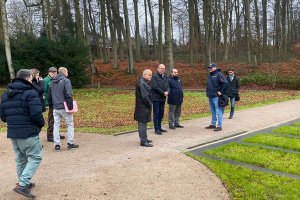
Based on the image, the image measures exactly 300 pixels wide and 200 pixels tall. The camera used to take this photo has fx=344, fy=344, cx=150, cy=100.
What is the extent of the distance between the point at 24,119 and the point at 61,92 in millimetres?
2654

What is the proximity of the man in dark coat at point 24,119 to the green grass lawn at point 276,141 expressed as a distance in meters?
5.23

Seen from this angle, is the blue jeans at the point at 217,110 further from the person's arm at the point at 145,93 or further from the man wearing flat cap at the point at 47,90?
the man wearing flat cap at the point at 47,90

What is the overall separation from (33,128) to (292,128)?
24.2 ft

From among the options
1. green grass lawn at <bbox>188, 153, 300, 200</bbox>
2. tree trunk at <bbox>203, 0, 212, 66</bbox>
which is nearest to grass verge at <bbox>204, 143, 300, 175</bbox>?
green grass lawn at <bbox>188, 153, 300, 200</bbox>

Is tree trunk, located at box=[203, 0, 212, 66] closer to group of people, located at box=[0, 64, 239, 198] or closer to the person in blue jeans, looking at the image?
group of people, located at box=[0, 64, 239, 198]

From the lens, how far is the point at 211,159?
6.98 meters

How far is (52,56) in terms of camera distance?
2595 centimetres

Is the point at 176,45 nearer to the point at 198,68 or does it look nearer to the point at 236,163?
the point at 198,68

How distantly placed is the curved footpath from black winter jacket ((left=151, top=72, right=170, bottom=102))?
1.06m

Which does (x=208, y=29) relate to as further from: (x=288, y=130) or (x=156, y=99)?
(x=156, y=99)

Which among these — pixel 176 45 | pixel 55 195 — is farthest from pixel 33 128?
pixel 176 45

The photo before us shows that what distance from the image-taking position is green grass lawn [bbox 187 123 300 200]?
523cm

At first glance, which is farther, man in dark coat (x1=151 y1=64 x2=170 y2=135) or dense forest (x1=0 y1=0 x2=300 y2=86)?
dense forest (x1=0 y1=0 x2=300 y2=86)

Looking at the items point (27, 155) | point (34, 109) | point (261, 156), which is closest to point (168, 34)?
point (261, 156)
